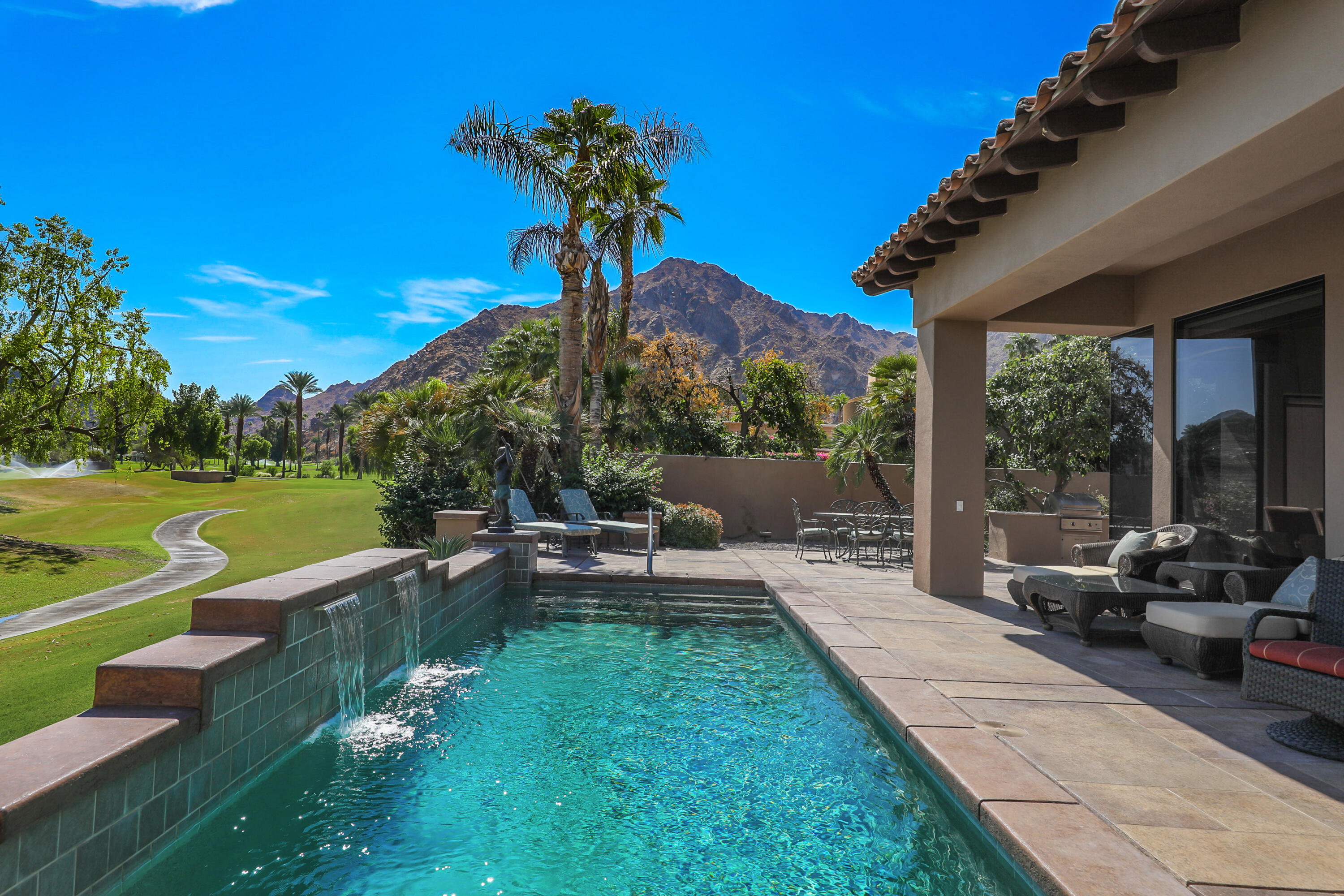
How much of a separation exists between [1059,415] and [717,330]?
86.3 metres

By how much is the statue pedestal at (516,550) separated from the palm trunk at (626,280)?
25.9ft

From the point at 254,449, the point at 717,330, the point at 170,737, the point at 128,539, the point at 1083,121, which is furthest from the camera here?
the point at 717,330

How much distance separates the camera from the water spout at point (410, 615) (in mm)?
5301

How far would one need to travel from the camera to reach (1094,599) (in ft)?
18.7

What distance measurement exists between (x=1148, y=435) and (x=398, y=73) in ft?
46.4

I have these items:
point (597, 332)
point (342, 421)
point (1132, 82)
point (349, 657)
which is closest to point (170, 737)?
point (349, 657)

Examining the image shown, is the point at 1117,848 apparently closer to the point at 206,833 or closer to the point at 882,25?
the point at 206,833

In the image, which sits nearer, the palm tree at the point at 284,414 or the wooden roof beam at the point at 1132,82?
the wooden roof beam at the point at 1132,82

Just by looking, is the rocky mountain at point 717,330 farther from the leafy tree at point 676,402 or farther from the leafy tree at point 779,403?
the leafy tree at point 779,403

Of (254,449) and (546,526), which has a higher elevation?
(254,449)

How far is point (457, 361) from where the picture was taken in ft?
267

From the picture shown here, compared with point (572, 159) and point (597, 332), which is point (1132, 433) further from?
point (597, 332)

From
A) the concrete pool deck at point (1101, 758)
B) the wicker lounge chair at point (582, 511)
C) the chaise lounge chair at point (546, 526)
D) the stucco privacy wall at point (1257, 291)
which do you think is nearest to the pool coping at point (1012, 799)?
the concrete pool deck at point (1101, 758)

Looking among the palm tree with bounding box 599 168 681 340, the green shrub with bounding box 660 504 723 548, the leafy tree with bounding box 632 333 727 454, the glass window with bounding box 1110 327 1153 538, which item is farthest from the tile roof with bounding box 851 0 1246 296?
the leafy tree with bounding box 632 333 727 454
